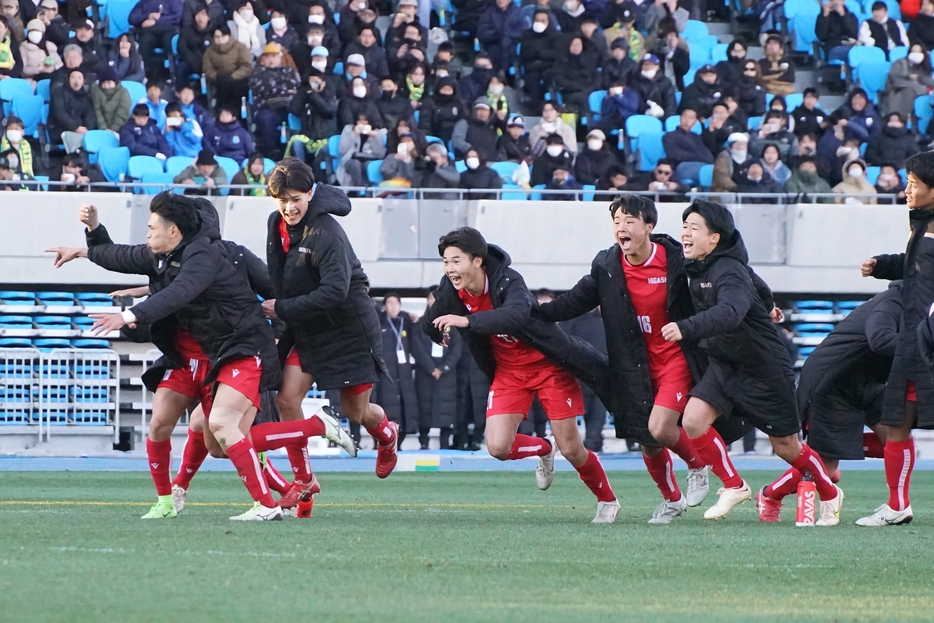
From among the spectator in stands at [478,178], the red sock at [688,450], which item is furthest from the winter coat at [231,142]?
the red sock at [688,450]

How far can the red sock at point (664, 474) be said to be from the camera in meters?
9.25

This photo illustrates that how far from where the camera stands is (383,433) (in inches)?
385

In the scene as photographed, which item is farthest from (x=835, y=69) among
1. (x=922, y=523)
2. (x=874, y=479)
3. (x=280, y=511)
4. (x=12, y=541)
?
(x=12, y=541)

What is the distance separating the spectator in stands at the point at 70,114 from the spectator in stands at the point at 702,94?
→ 8340 mm

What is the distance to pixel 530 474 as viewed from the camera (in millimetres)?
16125

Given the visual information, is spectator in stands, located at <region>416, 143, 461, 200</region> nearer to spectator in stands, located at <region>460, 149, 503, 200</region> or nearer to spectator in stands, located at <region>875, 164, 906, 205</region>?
spectator in stands, located at <region>460, 149, 503, 200</region>

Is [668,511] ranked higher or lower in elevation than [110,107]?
lower

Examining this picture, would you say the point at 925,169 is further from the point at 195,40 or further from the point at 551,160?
the point at 195,40

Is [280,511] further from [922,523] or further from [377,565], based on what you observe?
Answer: [922,523]

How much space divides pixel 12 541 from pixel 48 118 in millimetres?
14096

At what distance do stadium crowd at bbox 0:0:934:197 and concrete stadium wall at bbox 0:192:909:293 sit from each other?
13.4 inches

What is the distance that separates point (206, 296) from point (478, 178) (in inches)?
500

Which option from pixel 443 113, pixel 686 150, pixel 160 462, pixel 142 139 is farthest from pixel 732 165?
pixel 160 462

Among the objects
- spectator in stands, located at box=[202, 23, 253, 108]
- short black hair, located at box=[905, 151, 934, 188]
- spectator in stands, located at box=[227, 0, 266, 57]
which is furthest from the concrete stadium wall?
short black hair, located at box=[905, 151, 934, 188]
